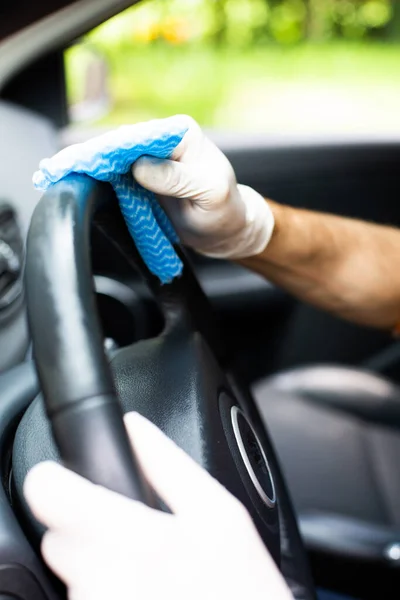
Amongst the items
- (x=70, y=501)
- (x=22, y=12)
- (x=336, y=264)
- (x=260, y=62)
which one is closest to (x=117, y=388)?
(x=70, y=501)

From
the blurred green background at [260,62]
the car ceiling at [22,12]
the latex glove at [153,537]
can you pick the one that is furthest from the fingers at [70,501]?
the blurred green background at [260,62]

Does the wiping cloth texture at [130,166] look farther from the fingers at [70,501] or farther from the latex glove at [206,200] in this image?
the fingers at [70,501]

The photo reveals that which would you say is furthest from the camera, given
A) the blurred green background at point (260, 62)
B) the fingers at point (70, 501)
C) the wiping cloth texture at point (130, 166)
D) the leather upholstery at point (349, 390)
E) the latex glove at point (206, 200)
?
the blurred green background at point (260, 62)

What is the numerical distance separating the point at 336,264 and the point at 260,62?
15.1 feet

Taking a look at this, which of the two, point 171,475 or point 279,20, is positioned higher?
point 279,20

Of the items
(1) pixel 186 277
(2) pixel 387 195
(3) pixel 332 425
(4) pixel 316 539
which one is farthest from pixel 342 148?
(1) pixel 186 277

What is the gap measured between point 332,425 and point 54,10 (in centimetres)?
88

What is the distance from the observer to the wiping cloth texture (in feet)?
2.01

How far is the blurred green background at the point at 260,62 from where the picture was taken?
3955 mm

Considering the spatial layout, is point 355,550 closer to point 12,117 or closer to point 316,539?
point 316,539

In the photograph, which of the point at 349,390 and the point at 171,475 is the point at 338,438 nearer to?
the point at 349,390

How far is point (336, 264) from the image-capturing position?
1.19 meters

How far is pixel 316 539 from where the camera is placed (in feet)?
3.96

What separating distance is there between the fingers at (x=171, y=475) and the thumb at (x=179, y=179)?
0.74 feet
